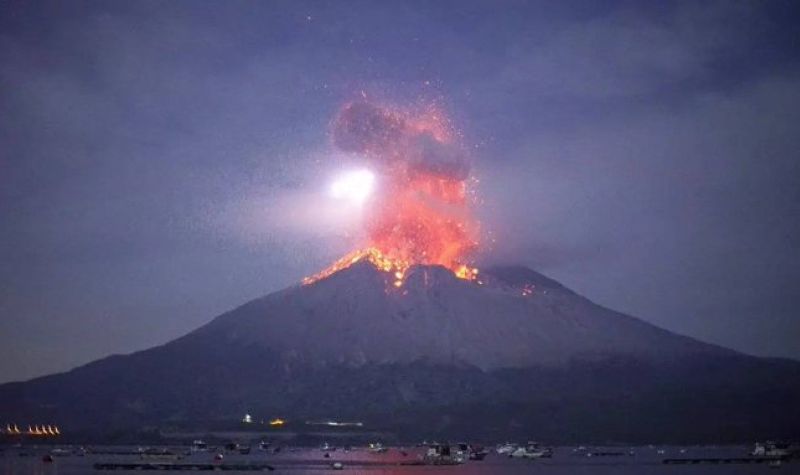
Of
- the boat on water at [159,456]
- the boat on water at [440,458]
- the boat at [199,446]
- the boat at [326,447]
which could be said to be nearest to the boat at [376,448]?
the boat at [326,447]

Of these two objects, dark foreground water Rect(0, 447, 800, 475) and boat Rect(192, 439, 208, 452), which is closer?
dark foreground water Rect(0, 447, 800, 475)

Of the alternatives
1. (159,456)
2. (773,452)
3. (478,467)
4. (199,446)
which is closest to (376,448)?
(199,446)

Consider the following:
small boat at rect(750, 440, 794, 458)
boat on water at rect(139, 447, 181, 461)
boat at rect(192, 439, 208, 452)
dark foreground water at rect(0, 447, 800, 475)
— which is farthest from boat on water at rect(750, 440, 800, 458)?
boat at rect(192, 439, 208, 452)

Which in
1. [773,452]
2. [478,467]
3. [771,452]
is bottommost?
[478,467]

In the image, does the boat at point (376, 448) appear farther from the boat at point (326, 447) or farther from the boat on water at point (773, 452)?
the boat on water at point (773, 452)

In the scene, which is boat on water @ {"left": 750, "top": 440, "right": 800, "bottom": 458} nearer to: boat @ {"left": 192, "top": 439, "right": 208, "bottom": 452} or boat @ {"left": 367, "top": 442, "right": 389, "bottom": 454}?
boat @ {"left": 367, "top": 442, "right": 389, "bottom": 454}

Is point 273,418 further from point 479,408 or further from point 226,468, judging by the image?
point 226,468

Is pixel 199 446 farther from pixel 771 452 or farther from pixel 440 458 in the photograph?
pixel 771 452

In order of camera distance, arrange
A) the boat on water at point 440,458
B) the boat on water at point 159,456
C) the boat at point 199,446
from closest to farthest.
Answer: the boat on water at point 440,458, the boat on water at point 159,456, the boat at point 199,446

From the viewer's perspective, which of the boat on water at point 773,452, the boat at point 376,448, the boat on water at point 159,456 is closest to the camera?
the boat on water at point 773,452

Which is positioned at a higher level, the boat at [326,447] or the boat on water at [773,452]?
the boat at [326,447]

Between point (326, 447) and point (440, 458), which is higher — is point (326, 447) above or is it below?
above

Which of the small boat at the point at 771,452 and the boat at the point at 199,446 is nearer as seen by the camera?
the small boat at the point at 771,452
